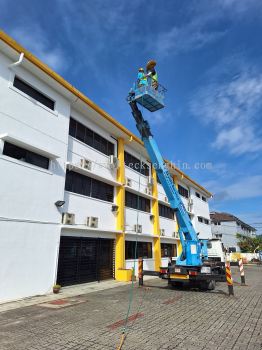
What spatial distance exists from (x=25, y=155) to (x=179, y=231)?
26.1ft

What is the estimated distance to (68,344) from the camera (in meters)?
5.21

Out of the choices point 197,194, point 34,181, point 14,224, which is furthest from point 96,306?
point 197,194

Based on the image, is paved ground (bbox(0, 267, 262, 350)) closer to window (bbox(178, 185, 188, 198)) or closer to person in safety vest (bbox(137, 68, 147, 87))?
person in safety vest (bbox(137, 68, 147, 87))

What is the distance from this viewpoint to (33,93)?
1191cm

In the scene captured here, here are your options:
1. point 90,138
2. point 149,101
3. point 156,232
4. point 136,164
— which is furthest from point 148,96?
point 156,232

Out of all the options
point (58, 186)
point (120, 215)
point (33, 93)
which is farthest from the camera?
point (120, 215)

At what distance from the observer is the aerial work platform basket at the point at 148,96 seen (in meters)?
12.6

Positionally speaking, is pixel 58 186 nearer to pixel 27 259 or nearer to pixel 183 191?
pixel 27 259

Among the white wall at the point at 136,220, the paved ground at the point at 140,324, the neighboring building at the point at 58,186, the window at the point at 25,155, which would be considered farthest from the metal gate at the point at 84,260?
the window at the point at 25,155

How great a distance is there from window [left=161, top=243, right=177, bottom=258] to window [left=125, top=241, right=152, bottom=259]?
2.58m

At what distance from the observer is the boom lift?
457 inches

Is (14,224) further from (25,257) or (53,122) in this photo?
(53,122)

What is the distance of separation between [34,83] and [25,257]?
757 centimetres

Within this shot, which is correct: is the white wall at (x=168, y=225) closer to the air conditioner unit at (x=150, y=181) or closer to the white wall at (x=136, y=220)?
the white wall at (x=136, y=220)
